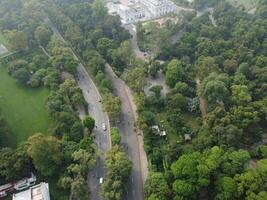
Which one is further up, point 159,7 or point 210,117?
point 159,7

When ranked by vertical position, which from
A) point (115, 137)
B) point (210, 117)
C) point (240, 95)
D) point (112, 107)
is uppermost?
point (112, 107)

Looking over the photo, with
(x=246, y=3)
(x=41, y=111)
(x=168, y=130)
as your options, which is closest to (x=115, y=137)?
(x=168, y=130)

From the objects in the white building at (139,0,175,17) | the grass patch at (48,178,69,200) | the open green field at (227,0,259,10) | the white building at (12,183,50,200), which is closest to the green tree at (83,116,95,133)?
the grass patch at (48,178,69,200)

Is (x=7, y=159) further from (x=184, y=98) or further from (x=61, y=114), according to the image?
(x=184, y=98)

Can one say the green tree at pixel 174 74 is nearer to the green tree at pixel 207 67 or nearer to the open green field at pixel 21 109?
the green tree at pixel 207 67

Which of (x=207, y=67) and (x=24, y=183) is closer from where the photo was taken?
(x=24, y=183)

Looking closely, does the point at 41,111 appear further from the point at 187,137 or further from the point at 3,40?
the point at 3,40
